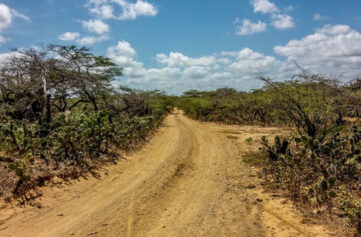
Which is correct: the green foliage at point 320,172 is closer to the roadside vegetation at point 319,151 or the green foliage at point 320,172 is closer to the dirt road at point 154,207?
the roadside vegetation at point 319,151

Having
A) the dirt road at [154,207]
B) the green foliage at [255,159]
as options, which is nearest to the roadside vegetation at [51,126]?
the dirt road at [154,207]

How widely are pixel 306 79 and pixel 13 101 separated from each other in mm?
13626

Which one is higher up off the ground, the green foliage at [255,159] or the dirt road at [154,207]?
the green foliage at [255,159]

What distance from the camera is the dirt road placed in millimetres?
5270

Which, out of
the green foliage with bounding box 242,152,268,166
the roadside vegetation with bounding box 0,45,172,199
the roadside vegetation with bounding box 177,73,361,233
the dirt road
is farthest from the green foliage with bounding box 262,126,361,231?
the roadside vegetation with bounding box 0,45,172,199

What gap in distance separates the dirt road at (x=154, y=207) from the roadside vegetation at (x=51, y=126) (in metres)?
0.94

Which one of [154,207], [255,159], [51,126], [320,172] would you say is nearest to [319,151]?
[320,172]

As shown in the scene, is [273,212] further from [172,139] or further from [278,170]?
[172,139]

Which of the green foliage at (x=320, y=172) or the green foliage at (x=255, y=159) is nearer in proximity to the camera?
the green foliage at (x=320, y=172)

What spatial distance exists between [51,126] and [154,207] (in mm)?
7017

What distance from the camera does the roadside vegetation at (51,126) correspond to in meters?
7.82

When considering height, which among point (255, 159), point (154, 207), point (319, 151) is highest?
point (319, 151)

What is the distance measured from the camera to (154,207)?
648 centimetres

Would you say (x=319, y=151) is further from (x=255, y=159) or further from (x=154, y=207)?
(x=154, y=207)
